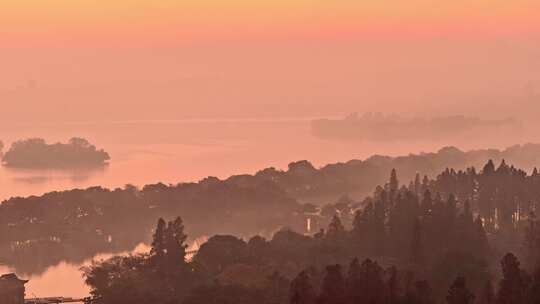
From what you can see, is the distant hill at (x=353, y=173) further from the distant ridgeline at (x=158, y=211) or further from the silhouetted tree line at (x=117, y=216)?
the silhouetted tree line at (x=117, y=216)

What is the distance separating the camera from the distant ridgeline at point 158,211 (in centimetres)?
9225

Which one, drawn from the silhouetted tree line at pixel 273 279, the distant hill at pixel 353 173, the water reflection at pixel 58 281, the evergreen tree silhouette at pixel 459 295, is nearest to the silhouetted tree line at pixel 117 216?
the water reflection at pixel 58 281

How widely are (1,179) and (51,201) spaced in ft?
229

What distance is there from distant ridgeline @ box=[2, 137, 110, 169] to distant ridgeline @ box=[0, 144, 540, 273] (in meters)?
68.7

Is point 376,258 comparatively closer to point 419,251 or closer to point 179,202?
point 419,251

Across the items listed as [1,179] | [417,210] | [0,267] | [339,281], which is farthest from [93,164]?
[339,281]

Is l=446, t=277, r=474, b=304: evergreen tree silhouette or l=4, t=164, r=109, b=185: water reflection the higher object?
l=4, t=164, r=109, b=185: water reflection

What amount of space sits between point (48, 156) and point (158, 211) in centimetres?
8228

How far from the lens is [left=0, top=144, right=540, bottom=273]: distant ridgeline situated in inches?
3632

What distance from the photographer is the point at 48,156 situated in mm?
183375

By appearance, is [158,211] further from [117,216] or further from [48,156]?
[48,156]

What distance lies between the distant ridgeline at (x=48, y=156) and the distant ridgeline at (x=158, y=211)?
68737 millimetres

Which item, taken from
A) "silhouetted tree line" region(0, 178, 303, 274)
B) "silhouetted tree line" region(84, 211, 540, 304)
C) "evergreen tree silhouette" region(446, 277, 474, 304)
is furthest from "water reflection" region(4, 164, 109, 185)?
"evergreen tree silhouette" region(446, 277, 474, 304)

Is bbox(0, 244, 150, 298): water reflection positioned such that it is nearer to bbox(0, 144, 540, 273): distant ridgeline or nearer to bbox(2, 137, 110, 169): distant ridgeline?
bbox(0, 144, 540, 273): distant ridgeline
